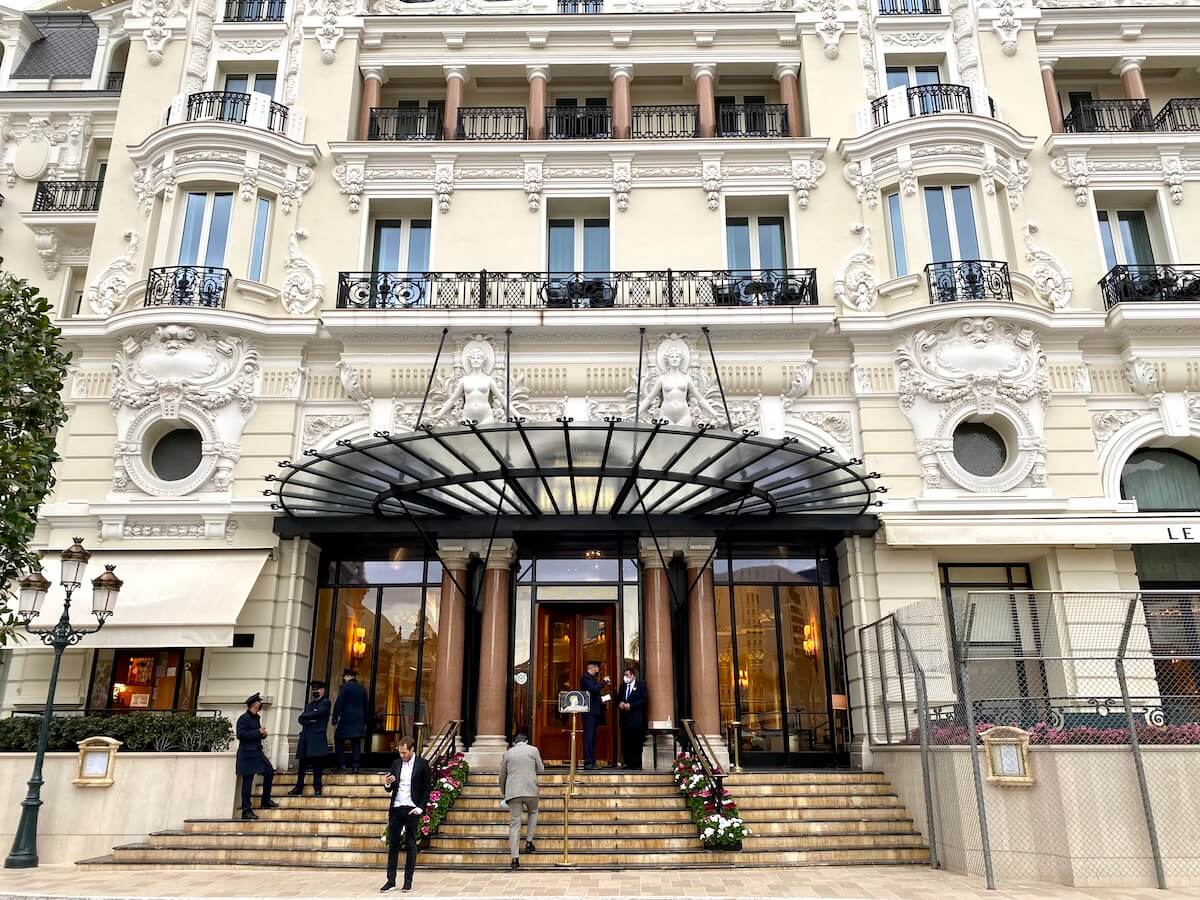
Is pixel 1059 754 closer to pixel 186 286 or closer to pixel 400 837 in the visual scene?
pixel 400 837

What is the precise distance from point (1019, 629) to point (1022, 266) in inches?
354

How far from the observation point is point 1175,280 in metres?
17.9

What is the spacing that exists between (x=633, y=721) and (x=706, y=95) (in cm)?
1356

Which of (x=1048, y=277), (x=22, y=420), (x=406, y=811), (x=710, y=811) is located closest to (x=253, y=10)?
(x=22, y=420)

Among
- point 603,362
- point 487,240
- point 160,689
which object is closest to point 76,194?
point 487,240

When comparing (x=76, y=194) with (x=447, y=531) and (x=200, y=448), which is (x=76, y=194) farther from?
(x=447, y=531)

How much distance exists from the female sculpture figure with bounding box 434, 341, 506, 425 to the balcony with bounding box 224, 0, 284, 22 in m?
9.85

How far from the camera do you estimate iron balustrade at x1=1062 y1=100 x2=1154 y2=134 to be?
19422mm

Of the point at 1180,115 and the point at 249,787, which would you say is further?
the point at 1180,115

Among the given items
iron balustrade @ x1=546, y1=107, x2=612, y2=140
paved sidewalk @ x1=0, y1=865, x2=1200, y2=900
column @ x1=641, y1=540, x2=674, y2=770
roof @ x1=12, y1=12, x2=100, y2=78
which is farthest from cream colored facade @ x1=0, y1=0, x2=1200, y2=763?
paved sidewalk @ x1=0, y1=865, x2=1200, y2=900

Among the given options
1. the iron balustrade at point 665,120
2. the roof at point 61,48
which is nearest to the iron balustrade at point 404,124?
the iron balustrade at point 665,120

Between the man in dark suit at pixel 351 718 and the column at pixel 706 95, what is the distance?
44.2ft

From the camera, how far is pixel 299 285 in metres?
18.3

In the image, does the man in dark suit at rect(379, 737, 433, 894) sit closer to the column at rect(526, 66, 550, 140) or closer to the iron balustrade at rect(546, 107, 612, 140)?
the column at rect(526, 66, 550, 140)
